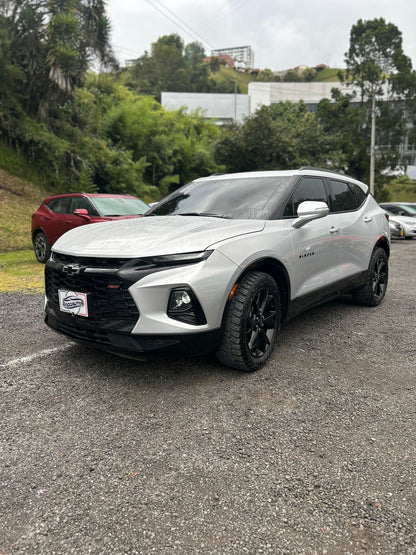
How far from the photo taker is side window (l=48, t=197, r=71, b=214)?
8.66 m

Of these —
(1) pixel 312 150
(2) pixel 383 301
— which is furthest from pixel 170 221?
(1) pixel 312 150

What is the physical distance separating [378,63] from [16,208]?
31.4 meters

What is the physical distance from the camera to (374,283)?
543cm

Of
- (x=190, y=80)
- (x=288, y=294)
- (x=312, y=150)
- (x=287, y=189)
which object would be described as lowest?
(x=288, y=294)

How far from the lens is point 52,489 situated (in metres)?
2.03

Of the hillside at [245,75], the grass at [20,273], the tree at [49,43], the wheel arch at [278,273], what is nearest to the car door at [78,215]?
the grass at [20,273]

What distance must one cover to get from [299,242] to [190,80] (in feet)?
285

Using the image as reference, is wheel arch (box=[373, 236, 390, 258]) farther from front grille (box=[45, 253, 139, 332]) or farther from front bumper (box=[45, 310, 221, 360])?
front grille (box=[45, 253, 139, 332])

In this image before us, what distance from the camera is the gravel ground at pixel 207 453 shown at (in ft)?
5.77

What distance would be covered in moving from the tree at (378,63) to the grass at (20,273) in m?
30.6

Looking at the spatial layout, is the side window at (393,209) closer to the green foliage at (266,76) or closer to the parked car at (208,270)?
the parked car at (208,270)

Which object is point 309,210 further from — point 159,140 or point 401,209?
point 159,140

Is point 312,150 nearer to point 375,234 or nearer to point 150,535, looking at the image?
point 375,234

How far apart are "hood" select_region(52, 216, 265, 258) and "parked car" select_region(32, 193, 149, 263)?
4.29m
